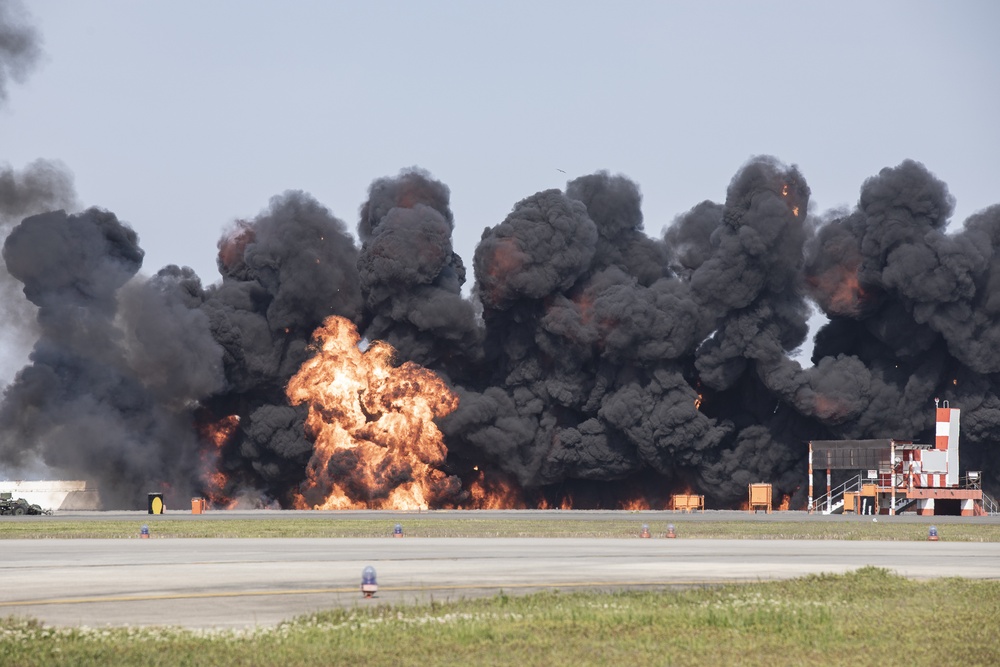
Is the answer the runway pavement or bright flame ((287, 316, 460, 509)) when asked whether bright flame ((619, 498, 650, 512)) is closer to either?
bright flame ((287, 316, 460, 509))

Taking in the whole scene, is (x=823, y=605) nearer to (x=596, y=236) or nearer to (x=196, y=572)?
(x=196, y=572)

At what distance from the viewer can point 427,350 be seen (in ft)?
340

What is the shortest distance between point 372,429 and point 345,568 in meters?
70.6

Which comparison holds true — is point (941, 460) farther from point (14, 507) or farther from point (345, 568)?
point (345, 568)

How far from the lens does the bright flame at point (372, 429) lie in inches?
3829

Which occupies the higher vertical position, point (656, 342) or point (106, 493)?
point (656, 342)

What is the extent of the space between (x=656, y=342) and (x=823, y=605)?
79558 mm

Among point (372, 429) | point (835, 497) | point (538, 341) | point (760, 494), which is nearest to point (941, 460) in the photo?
point (835, 497)

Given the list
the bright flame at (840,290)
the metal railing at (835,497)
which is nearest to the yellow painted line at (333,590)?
the metal railing at (835,497)

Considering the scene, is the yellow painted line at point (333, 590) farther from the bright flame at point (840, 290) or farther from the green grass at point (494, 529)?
the bright flame at point (840, 290)

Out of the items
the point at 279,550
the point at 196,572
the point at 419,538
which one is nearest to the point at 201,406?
the point at 419,538

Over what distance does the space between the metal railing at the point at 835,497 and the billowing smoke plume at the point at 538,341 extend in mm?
5047

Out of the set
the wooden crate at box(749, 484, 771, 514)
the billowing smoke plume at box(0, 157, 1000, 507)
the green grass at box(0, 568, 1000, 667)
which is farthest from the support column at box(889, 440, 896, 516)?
the green grass at box(0, 568, 1000, 667)

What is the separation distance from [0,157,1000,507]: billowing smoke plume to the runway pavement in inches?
2060
